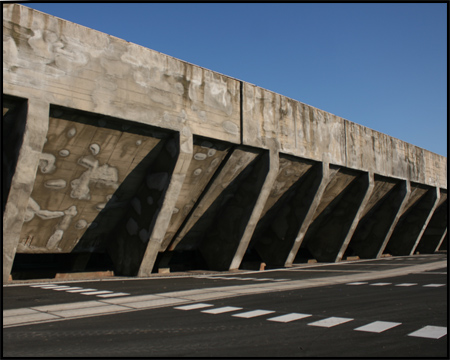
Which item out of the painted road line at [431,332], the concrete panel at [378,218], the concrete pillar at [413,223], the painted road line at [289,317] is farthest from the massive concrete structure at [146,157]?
the concrete pillar at [413,223]

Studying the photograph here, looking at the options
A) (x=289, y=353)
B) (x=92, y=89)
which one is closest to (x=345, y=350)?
(x=289, y=353)

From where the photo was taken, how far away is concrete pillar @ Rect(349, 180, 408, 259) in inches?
1070

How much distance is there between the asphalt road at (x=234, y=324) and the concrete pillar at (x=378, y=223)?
1773 centimetres

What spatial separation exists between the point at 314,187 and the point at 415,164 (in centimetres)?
1187

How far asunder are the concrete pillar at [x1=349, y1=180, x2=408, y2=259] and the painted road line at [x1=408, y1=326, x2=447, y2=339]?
22605 mm

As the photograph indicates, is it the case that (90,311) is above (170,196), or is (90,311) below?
below

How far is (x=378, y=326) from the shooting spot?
5949 millimetres

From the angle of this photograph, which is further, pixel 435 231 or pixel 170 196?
pixel 435 231

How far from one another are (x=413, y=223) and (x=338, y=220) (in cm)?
1138

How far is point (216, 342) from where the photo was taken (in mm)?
5160

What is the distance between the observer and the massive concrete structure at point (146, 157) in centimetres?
1118

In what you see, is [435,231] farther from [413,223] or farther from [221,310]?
[221,310]

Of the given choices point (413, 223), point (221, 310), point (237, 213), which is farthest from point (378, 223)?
point (221, 310)

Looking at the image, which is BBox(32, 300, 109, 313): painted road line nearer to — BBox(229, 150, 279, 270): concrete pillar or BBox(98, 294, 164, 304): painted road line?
BBox(98, 294, 164, 304): painted road line
